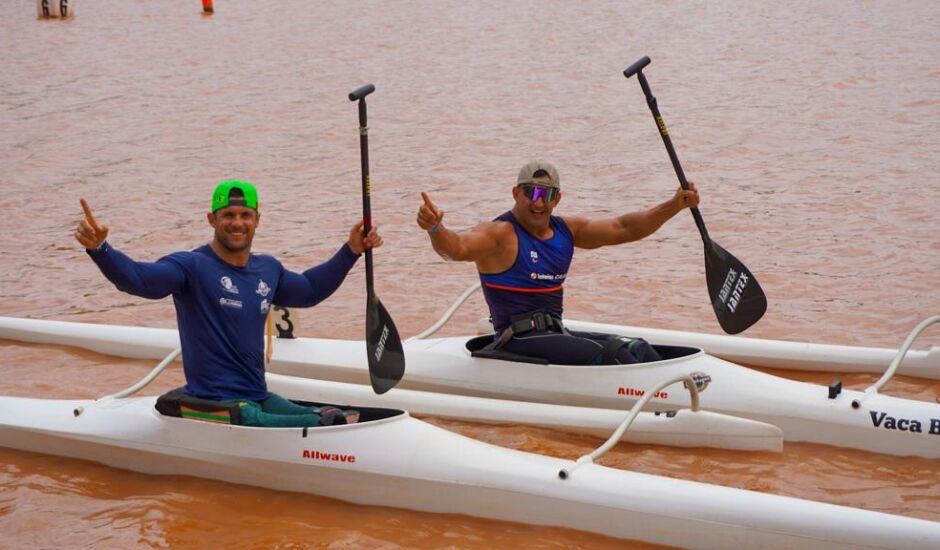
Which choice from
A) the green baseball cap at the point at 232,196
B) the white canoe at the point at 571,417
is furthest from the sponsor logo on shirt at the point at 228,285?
the white canoe at the point at 571,417

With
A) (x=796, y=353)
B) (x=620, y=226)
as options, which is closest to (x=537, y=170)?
(x=620, y=226)

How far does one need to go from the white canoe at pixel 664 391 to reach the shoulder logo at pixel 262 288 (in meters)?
1.78

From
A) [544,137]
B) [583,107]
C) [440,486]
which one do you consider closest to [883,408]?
[440,486]

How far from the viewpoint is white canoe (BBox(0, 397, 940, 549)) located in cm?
588

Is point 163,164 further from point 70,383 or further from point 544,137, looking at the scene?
point 70,383

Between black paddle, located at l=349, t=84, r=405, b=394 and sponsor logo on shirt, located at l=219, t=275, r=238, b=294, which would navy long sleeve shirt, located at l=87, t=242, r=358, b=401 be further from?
black paddle, located at l=349, t=84, r=405, b=394

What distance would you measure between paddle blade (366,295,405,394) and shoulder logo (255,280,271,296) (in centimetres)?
71

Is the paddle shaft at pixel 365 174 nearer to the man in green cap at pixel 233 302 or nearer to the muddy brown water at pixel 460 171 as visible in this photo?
the man in green cap at pixel 233 302

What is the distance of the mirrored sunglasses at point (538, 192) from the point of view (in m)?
7.80

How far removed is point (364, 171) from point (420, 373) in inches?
65.4

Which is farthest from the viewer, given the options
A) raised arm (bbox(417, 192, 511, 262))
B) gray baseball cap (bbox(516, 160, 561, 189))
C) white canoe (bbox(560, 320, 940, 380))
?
white canoe (bbox(560, 320, 940, 380))

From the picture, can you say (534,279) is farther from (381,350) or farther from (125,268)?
(125,268)

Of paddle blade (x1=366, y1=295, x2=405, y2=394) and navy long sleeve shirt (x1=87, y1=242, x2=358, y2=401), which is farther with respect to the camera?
paddle blade (x1=366, y1=295, x2=405, y2=394)

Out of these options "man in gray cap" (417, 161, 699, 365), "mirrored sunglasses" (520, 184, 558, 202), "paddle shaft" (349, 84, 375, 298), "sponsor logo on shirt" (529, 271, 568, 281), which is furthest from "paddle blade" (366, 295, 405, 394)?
"mirrored sunglasses" (520, 184, 558, 202)
